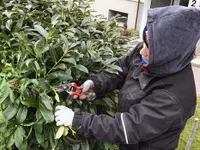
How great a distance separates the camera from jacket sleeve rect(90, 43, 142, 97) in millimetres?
1918

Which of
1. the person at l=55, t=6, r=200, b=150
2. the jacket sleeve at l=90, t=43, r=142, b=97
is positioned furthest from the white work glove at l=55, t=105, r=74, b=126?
the jacket sleeve at l=90, t=43, r=142, b=97

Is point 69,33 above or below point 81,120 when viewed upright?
above

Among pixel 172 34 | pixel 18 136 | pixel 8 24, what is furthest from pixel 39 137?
pixel 172 34

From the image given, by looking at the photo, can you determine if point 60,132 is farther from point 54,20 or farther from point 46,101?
point 54,20

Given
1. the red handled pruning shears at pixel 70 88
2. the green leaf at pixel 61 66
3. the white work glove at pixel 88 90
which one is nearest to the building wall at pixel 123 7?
the white work glove at pixel 88 90

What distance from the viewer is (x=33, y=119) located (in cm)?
164

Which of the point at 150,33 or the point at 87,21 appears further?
the point at 87,21

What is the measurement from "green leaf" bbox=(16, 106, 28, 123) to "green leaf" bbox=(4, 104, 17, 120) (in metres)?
0.03

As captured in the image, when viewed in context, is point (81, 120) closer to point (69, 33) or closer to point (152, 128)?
point (152, 128)

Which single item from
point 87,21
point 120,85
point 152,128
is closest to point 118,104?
point 120,85

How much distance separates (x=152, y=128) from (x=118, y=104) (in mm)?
391

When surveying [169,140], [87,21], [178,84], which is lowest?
[169,140]

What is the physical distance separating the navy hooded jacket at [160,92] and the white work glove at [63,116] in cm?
3

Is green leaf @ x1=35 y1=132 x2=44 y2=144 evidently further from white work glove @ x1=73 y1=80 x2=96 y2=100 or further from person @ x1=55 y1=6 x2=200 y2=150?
white work glove @ x1=73 y1=80 x2=96 y2=100
